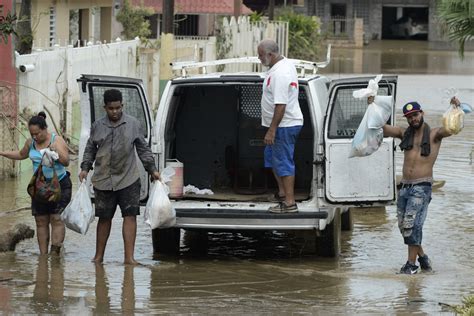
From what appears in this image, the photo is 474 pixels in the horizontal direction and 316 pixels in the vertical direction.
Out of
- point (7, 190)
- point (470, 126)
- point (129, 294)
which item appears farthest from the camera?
point (470, 126)

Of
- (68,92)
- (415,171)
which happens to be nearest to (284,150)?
(415,171)

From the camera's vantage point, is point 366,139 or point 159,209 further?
point 159,209

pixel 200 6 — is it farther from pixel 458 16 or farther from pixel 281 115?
pixel 281 115

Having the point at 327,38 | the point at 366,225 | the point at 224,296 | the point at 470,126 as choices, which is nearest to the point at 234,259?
the point at 224,296

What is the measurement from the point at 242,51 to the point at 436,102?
7.87 m

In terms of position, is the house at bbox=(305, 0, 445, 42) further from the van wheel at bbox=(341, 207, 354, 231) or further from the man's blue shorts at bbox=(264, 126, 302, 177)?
the man's blue shorts at bbox=(264, 126, 302, 177)

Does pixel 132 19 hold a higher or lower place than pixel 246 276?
higher

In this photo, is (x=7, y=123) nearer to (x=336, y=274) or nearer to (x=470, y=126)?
(x=336, y=274)

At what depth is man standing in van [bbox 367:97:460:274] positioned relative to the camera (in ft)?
32.5

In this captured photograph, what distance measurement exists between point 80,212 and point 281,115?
1.89m

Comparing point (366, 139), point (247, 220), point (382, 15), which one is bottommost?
point (247, 220)

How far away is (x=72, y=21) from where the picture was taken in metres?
33.4

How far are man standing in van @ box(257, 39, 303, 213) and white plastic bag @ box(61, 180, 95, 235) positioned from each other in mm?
1562

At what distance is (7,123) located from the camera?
1540cm
